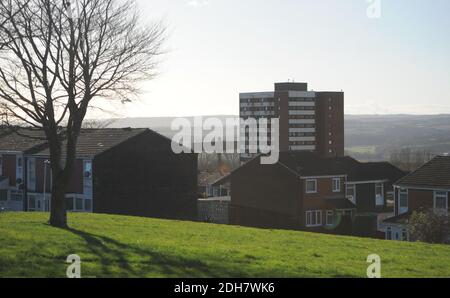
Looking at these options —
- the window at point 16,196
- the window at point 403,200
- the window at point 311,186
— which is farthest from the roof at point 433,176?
the window at point 16,196

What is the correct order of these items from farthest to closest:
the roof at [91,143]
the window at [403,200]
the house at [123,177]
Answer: the roof at [91,143] < the house at [123,177] < the window at [403,200]

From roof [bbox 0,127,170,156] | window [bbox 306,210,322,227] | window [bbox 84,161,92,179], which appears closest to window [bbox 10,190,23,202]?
roof [bbox 0,127,170,156]

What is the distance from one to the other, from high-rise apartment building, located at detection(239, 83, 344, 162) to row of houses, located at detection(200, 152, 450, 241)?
9754 centimetres

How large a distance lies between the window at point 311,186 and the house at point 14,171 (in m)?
21.9

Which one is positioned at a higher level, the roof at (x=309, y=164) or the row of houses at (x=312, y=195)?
the roof at (x=309, y=164)

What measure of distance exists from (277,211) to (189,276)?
4342 centimetres

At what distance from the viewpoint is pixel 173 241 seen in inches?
796

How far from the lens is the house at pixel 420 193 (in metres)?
40.9

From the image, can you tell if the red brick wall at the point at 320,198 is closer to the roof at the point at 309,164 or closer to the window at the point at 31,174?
the roof at the point at 309,164

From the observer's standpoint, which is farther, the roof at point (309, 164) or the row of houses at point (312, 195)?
the roof at point (309, 164)

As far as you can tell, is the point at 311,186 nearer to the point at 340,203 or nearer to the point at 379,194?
the point at 340,203
